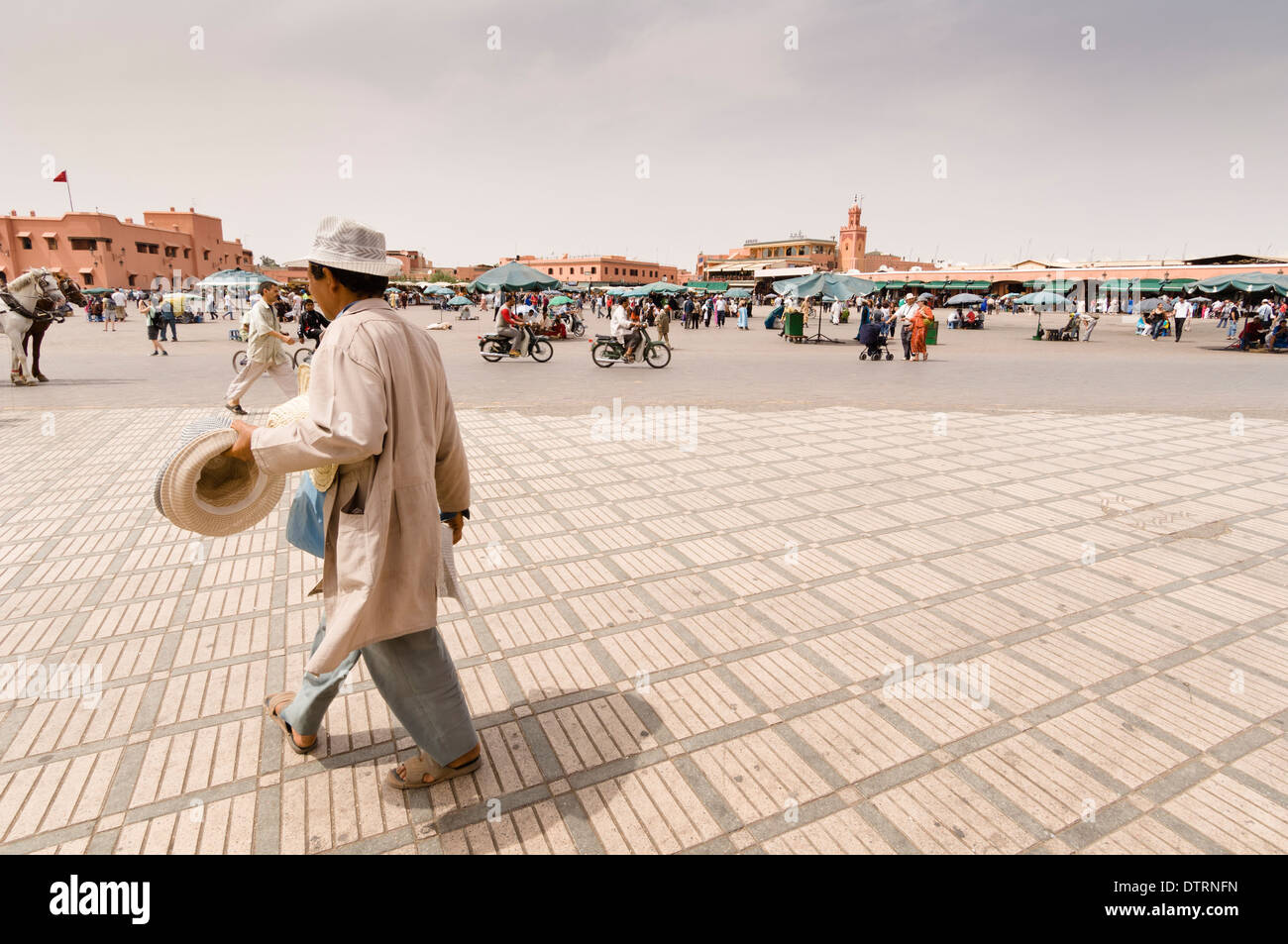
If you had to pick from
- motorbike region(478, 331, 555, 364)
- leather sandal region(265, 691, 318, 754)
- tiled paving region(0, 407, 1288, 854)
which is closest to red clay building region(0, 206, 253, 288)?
motorbike region(478, 331, 555, 364)

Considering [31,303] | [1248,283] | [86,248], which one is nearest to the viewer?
[31,303]

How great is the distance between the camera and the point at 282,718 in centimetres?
245

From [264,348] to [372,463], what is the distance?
691 cm

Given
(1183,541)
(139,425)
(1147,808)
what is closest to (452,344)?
(139,425)

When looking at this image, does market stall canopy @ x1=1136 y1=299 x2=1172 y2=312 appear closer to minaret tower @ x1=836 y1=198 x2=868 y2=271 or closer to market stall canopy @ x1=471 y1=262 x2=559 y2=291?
market stall canopy @ x1=471 y1=262 x2=559 y2=291

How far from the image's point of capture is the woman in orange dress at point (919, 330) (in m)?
16.5

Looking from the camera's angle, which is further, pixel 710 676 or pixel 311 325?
pixel 311 325

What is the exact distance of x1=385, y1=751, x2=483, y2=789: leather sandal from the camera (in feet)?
7.40

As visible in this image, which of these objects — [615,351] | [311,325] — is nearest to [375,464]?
[615,351]

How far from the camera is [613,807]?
222 centimetres

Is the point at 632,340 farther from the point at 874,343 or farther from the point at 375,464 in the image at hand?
the point at 375,464

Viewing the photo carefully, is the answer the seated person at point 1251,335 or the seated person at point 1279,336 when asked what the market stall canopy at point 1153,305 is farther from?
the seated person at point 1279,336

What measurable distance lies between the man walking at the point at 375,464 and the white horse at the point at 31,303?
10.5m

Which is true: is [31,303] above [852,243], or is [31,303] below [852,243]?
below
